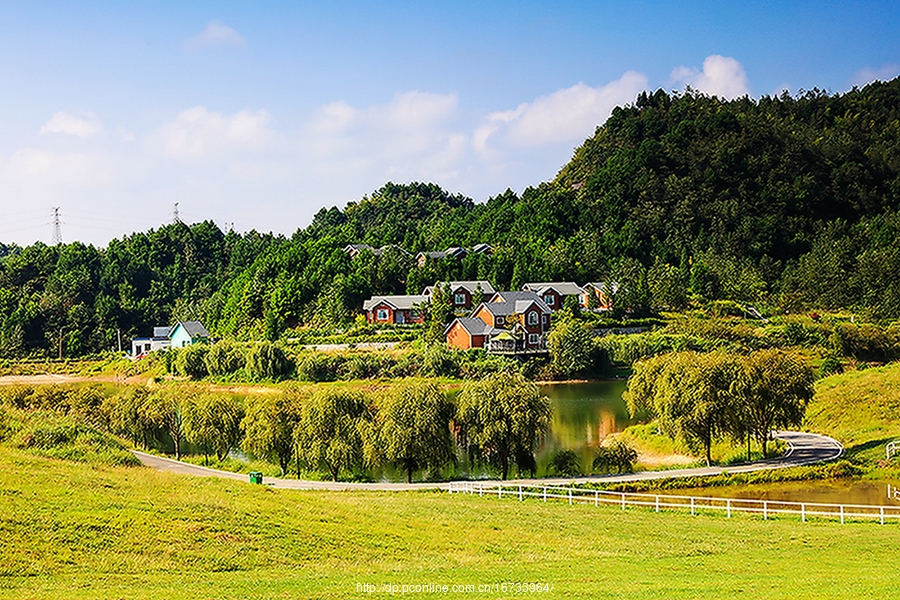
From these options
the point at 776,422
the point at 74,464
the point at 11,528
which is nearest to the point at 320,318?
the point at 776,422

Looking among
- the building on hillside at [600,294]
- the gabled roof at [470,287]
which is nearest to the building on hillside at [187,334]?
the gabled roof at [470,287]

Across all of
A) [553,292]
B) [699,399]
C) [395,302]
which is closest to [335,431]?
[699,399]

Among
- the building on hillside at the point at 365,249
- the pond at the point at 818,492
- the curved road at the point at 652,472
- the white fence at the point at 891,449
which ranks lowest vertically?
the pond at the point at 818,492

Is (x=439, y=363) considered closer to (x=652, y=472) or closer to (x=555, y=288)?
(x=555, y=288)

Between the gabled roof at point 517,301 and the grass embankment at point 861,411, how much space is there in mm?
33109

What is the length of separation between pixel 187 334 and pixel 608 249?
5351 cm

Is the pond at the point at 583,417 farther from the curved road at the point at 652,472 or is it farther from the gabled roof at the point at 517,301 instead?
the gabled roof at the point at 517,301

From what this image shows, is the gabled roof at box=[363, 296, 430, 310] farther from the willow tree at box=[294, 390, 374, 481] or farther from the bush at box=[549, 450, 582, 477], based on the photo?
the bush at box=[549, 450, 582, 477]

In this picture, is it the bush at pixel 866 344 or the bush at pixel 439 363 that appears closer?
the bush at pixel 439 363

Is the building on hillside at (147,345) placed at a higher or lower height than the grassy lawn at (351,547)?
higher

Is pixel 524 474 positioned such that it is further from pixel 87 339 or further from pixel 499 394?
pixel 87 339

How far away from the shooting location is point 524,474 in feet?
120

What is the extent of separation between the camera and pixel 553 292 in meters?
91.4

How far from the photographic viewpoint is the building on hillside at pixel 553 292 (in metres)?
91.1
